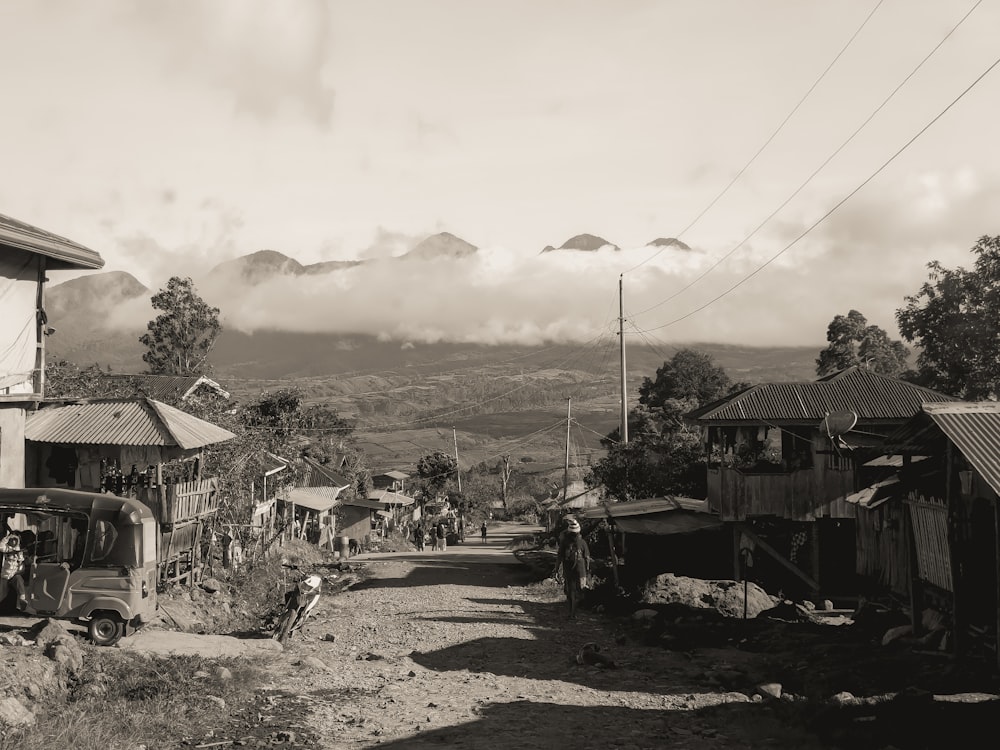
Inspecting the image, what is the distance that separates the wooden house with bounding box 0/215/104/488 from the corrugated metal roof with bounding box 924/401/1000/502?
15216mm

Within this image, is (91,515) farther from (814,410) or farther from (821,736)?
(814,410)

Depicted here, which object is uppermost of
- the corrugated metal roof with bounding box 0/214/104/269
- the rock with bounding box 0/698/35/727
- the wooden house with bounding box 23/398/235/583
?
the corrugated metal roof with bounding box 0/214/104/269

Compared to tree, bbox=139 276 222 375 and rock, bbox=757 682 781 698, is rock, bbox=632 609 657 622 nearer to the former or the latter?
rock, bbox=757 682 781 698

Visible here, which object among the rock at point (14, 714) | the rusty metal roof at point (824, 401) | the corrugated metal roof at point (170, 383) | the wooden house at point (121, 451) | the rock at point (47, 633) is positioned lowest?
the rock at point (14, 714)

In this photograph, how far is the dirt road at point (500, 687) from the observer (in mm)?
10445

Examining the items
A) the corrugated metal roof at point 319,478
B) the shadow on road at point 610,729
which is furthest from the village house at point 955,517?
the corrugated metal roof at point 319,478

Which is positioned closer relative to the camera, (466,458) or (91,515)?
(91,515)

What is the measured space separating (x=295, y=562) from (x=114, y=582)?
62.9 feet

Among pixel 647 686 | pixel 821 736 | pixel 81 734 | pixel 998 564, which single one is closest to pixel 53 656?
pixel 81 734

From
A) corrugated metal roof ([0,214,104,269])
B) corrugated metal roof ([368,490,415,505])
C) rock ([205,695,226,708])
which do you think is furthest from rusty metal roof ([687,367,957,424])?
corrugated metal roof ([368,490,415,505])

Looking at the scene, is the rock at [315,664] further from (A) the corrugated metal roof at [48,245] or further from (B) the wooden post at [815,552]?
(B) the wooden post at [815,552]

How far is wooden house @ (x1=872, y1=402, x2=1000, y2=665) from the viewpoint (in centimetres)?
1142

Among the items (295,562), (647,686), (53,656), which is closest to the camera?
(53,656)

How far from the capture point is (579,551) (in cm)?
1922
